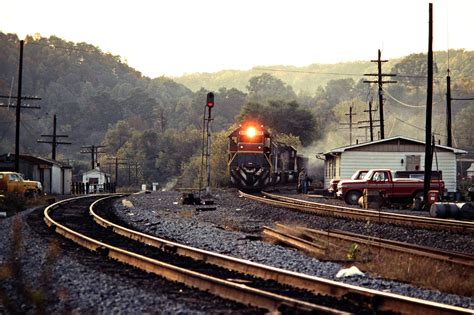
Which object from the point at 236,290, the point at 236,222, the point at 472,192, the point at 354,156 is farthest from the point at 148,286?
the point at 354,156

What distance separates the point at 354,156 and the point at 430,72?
13877mm

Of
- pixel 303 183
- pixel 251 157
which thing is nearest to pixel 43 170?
pixel 251 157

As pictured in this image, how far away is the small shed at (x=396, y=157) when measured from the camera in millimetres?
46188

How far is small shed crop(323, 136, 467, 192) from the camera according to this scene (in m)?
46.2

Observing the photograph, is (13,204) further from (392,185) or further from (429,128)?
(429,128)

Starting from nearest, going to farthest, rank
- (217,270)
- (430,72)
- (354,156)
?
(217,270), (430,72), (354,156)

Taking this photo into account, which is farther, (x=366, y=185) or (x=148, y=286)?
(x=366, y=185)

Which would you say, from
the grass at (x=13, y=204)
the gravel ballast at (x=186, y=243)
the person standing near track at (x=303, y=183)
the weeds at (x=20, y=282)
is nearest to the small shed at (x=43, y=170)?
the person standing near track at (x=303, y=183)

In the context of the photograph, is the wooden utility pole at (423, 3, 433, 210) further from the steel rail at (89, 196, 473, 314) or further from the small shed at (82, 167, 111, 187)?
the small shed at (82, 167, 111, 187)

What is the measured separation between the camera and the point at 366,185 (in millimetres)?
34969

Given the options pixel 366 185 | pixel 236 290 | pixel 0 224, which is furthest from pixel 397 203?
pixel 236 290

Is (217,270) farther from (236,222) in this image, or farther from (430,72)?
(430,72)

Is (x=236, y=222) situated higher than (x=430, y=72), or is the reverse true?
(x=430, y=72)

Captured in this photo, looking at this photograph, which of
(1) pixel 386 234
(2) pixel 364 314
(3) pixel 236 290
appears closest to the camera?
(2) pixel 364 314
